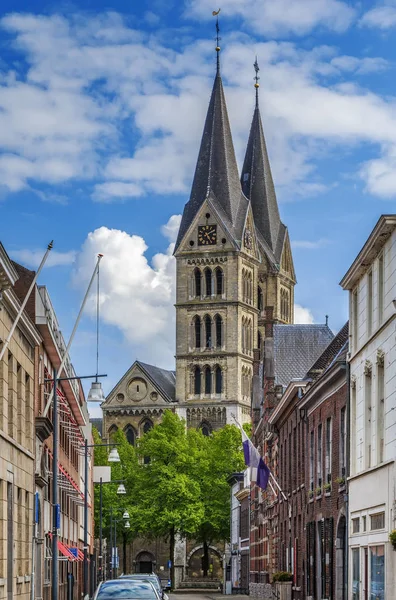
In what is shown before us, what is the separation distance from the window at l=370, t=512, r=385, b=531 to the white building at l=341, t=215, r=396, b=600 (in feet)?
0.07

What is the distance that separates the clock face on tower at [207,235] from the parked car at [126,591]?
428 feet

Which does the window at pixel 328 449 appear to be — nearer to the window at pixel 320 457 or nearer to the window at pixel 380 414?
the window at pixel 320 457

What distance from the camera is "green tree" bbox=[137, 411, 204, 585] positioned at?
115062mm

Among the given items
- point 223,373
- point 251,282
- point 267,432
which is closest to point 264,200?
point 251,282

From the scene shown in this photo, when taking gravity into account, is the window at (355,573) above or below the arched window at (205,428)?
below

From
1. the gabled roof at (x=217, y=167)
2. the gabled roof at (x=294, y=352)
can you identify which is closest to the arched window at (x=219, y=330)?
the gabled roof at (x=217, y=167)

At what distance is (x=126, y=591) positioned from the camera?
28125 mm

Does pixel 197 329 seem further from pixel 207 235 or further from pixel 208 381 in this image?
pixel 207 235

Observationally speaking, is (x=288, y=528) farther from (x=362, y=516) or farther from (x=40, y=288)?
(x=362, y=516)

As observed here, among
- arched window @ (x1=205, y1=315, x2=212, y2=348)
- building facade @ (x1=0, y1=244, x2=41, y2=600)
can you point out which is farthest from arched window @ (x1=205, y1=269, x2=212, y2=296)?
building facade @ (x1=0, y1=244, x2=41, y2=600)

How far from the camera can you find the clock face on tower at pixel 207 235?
159m

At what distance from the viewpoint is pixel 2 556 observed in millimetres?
33000

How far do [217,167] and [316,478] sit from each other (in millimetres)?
119291

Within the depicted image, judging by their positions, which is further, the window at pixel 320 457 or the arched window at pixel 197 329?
the arched window at pixel 197 329
